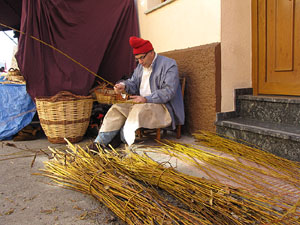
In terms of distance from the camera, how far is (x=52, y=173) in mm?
2281

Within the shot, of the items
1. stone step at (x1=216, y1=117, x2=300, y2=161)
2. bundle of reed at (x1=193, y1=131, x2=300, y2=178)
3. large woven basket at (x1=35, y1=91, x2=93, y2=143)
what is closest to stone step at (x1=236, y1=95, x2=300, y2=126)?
stone step at (x1=216, y1=117, x2=300, y2=161)

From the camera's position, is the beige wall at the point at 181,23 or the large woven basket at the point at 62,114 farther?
the large woven basket at the point at 62,114

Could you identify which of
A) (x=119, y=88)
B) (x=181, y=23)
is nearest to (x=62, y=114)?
(x=119, y=88)

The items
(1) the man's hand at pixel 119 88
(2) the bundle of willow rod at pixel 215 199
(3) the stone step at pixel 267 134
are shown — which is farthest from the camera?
(1) the man's hand at pixel 119 88

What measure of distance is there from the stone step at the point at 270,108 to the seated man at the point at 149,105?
708 mm

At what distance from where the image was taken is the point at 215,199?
4.64ft

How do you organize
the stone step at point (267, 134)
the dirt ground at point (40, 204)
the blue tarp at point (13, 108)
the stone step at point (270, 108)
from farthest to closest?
the blue tarp at point (13, 108) < the stone step at point (270, 108) < the stone step at point (267, 134) < the dirt ground at point (40, 204)

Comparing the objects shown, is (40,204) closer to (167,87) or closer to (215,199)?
(215,199)

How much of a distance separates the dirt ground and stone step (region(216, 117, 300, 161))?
1.56m

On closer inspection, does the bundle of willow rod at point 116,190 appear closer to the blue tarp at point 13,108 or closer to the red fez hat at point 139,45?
the red fez hat at point 139,45

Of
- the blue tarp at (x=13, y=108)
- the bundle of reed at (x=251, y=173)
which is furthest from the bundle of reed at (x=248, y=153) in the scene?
the blue tarp at (x=13, y=108)

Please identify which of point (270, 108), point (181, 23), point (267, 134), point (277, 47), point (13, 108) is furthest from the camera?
point (13, 108)

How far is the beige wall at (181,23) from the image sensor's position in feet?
10.2

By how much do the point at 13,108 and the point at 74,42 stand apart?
4.05ft
